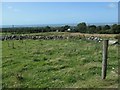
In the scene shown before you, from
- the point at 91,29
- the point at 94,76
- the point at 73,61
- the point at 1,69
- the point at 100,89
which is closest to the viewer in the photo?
the point at 100,89

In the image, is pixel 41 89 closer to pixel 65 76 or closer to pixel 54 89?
pixel 54 89

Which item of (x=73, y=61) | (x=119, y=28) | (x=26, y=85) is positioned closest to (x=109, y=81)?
(x=26, y=85)

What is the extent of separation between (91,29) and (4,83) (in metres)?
38.1

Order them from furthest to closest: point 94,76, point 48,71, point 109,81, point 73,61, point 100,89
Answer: point 73,61, point 48,71, point 94,76, point 109,81, point 100,89

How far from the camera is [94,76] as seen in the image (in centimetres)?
1091

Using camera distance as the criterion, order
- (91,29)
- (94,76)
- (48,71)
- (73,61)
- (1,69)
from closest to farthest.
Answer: (94,76), (48,71), (1,69), (73,61), (91,29)

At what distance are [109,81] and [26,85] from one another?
302 centimetres

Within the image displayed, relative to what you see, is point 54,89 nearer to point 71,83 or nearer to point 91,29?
point 71,83

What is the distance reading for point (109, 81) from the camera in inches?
389

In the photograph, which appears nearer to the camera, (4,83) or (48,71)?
(4,83)

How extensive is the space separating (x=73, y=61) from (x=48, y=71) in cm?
281

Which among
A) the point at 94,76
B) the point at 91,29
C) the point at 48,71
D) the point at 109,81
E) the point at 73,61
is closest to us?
the point at 109,81

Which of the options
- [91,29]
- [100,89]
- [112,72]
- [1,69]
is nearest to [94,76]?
[112,72]

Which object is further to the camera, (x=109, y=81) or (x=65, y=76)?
(x=65, y=76)
